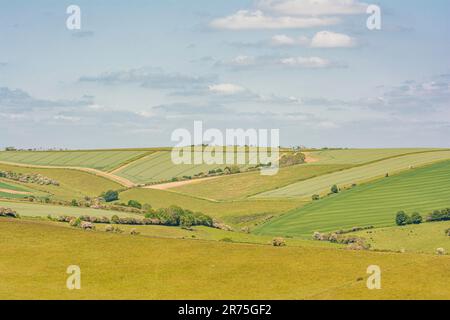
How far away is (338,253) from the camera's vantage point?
79.2 metres

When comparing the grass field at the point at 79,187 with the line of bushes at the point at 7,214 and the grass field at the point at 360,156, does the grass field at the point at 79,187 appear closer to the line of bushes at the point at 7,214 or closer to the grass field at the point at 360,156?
the grass field at the point at 360,156

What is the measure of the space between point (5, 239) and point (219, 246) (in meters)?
21.8

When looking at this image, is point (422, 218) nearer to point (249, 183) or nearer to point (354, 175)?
point (354, 175)

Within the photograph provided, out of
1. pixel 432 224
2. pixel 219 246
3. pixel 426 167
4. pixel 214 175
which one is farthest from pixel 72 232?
pixel 214 175

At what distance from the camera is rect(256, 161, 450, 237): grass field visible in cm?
12256

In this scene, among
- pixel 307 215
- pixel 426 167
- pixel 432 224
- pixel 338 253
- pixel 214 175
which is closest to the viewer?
pixel 338 253

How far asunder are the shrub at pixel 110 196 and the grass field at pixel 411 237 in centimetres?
6557

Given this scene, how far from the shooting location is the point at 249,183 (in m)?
173

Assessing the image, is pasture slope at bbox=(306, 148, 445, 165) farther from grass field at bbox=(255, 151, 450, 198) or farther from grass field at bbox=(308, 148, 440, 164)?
grass field at bbox=(255, 151, 450, 198)

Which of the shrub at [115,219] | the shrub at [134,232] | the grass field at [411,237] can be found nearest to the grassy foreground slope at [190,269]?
the shrub at [134,232]

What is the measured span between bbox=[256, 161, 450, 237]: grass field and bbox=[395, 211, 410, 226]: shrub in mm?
1170

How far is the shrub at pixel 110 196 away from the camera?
543ft

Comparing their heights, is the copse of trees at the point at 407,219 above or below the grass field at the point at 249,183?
below
